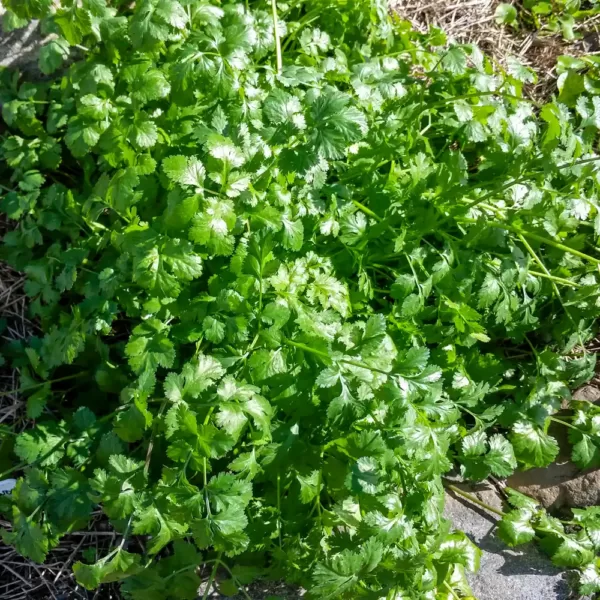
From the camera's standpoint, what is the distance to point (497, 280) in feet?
7.00

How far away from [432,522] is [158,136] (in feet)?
4.76

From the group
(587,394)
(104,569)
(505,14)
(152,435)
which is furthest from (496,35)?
(104,569)

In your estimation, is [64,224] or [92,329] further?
[64,224]

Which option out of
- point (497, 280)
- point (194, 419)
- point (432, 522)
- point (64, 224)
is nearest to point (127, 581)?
point (194, 419)

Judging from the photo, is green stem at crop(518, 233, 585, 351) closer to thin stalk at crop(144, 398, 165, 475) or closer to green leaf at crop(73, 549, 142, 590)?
thin stalk at crop(144, 398, 165, 475)

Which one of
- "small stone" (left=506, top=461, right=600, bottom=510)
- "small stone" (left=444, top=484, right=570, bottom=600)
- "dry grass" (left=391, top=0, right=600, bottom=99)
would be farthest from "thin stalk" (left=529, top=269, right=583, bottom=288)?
"dry grass" (left=391, top=0, right=600, bottom=99)

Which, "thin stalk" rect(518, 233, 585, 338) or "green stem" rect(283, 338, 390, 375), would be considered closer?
"green stem" rect(283, 338, 390, 375)

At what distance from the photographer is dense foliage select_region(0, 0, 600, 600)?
1716mm

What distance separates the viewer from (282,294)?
6.04 feet

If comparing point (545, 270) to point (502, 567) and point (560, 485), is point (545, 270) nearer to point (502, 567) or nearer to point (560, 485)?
point (560, 485)

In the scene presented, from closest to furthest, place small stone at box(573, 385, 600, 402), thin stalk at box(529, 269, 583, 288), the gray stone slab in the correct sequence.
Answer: thin stalk at box(529, 269, 583, 288) → the gray stone slab → small stone at box(573, 385, 600, 402)

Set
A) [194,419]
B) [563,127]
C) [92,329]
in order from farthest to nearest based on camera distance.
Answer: [563,127] → [92,329] → [194,419]

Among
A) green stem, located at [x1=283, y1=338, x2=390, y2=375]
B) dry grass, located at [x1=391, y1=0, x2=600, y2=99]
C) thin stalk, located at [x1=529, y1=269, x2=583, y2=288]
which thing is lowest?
thin stalk, located at [x1=529, y1=269, x2=583, y2=288]

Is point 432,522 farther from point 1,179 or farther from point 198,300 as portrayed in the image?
point 1,179
